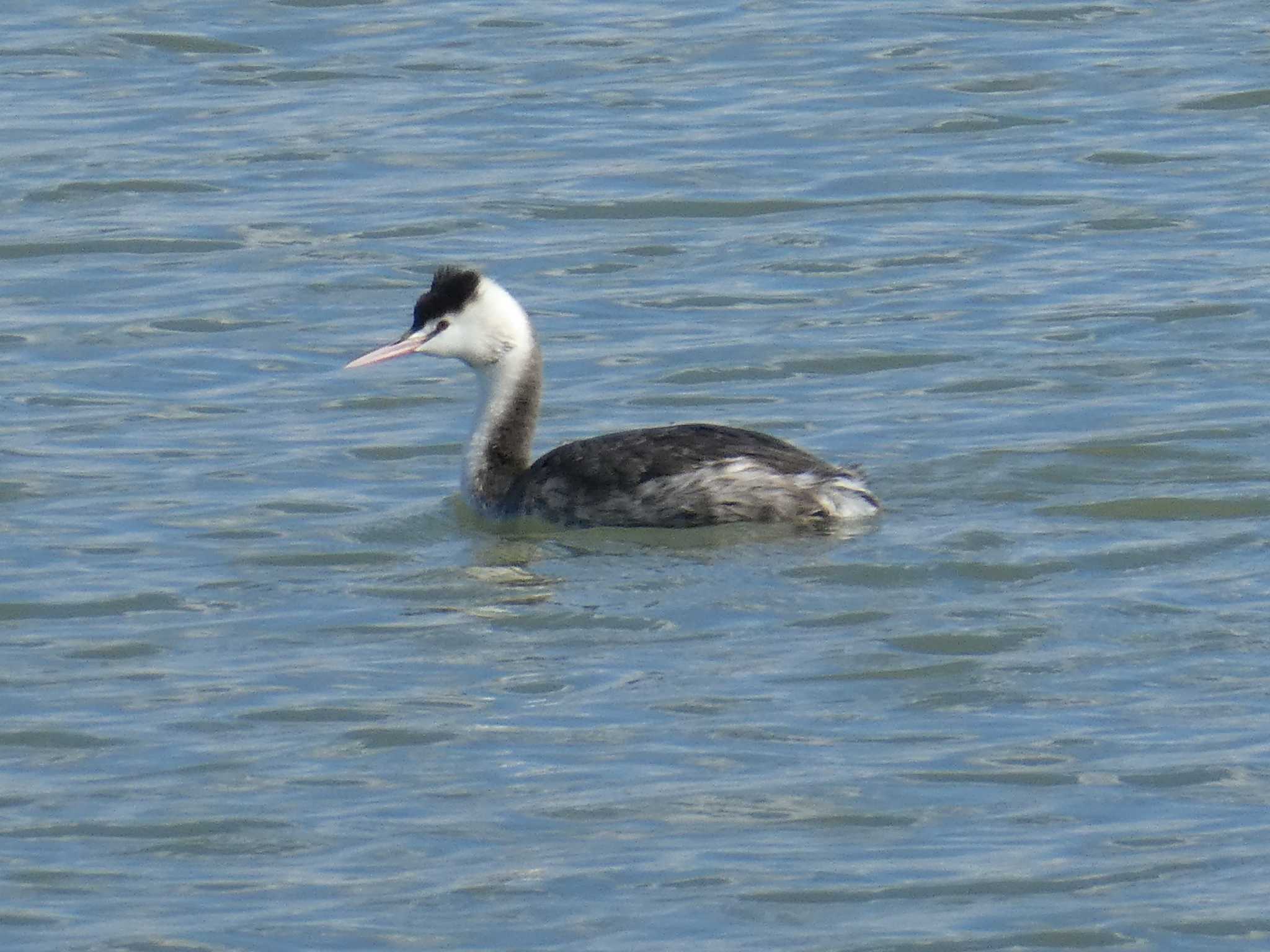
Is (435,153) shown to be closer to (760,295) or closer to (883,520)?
(760,295)

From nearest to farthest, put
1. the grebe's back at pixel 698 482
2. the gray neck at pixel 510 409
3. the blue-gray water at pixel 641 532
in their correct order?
1. the blue-gray water at pixel 641 532
2. the grebe's back at pixel 698 482
3. the gray neck at pixel 510 409

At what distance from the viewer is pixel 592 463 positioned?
1065 cm

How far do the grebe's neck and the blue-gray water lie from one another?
1.13ft

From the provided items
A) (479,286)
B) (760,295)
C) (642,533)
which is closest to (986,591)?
(642,533)

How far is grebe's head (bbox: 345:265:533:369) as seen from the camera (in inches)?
446

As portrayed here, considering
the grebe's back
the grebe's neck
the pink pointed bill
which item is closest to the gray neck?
the grebe's neck

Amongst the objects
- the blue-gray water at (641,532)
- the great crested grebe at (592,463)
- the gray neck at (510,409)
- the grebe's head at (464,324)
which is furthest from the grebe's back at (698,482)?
the grebe's head at (464,324)

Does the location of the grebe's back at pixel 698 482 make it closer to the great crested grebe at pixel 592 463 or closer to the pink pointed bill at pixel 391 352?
the great crested grebe at pixel 592 463

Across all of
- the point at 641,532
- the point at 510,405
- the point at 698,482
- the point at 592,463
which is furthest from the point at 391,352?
the point at 698,482

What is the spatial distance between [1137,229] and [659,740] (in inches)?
282

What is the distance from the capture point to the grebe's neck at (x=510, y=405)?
447 inches

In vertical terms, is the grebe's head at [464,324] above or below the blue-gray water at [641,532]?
above

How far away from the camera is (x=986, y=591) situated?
→ 9430mm

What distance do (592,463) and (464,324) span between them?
106cm
